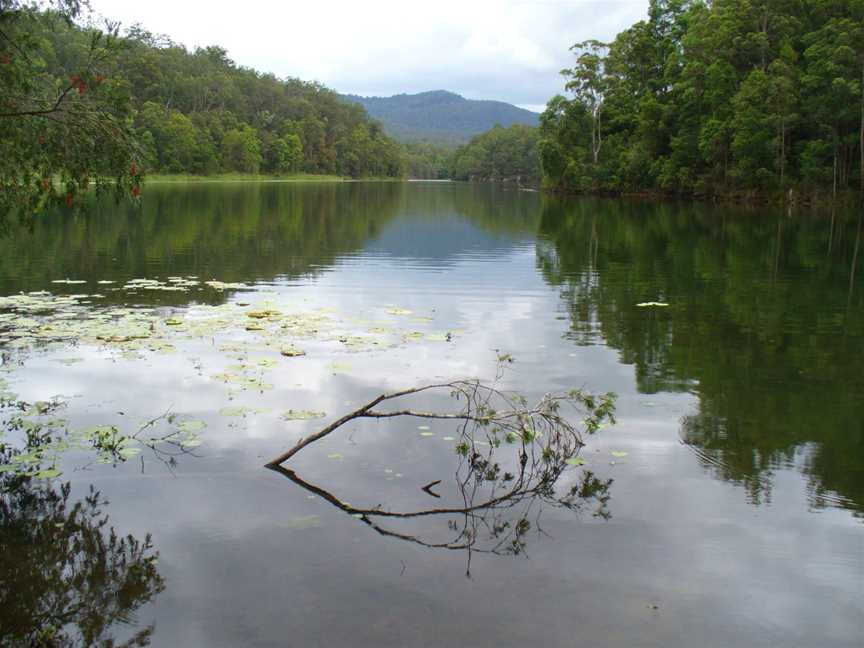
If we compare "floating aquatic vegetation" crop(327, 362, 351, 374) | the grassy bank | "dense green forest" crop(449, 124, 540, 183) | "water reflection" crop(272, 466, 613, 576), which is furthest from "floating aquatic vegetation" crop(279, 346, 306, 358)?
"dense green forest" crop(449, 124, 540, 183)

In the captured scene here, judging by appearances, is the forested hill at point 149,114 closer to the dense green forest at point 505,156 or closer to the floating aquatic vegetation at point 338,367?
the floating aquatic vegetation at point 338,367

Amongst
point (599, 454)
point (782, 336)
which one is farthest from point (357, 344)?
point (782, 336)

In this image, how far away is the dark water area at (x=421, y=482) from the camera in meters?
4.85

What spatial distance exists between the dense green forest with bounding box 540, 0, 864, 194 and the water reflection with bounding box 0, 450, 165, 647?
4987cm

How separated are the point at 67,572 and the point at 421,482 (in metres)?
2.83

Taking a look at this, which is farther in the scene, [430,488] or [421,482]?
[421,482]

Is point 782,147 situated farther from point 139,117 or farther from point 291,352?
point 139,117

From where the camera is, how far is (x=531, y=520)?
617 centimetres

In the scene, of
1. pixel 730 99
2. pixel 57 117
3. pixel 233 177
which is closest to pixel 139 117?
pixel 233 177

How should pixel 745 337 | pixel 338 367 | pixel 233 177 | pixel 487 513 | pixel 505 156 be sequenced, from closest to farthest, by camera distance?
pixel 487 513 < pixel 338 367 < pixel 745 337 < pixel 233 177 < pixel 505 156

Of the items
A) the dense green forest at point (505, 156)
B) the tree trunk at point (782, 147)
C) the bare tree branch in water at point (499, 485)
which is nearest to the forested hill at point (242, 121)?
the dense green forest at point (505, 156)

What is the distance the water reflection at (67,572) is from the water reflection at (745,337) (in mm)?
4868

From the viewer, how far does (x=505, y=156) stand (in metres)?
173

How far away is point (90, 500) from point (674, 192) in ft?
234
